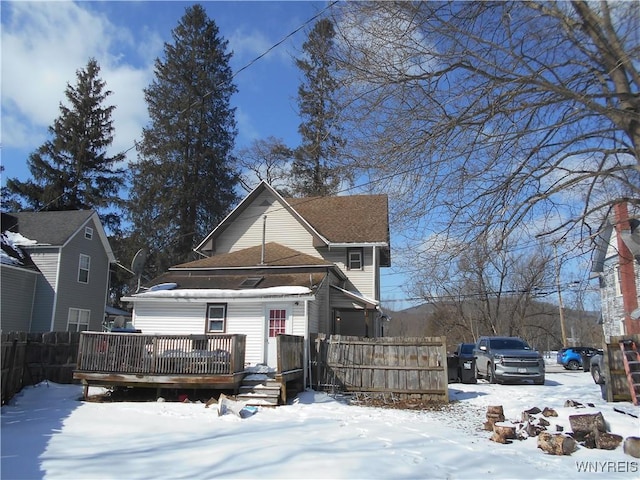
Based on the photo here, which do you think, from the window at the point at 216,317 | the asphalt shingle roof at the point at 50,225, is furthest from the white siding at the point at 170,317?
the asphalt shingle roof at the point at 50,225

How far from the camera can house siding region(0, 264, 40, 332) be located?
69.4 ft

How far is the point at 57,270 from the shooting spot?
23.2m

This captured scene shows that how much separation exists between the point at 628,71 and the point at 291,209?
17079 mm

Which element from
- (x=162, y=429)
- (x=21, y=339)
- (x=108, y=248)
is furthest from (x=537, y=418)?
(x=108, y=248)

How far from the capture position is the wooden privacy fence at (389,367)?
13.7 metres

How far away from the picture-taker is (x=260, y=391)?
1225 centimetres

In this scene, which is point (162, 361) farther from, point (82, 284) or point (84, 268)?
point (84, 268)

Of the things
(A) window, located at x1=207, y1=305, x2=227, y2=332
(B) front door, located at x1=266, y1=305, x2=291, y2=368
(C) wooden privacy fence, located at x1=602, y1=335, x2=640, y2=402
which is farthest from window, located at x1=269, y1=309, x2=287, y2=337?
(C) wooden privacy fence, located at x1=602, y1=335, x2=640, y2=402

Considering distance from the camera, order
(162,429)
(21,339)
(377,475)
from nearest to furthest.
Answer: (377,475), (162,429), (21,339)

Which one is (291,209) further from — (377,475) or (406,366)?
(377,475)

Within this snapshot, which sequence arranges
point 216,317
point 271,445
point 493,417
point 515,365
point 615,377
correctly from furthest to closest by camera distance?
1. point 515,365
2. point 216,317
3. point 615,377
4. point 493,417
5. point 271,445

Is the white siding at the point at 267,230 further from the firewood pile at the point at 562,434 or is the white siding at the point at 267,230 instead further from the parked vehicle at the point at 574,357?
the parked vehicle at the point at 574,357

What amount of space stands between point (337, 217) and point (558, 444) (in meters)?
17.5

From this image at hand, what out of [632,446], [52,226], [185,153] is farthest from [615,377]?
[185,153]
